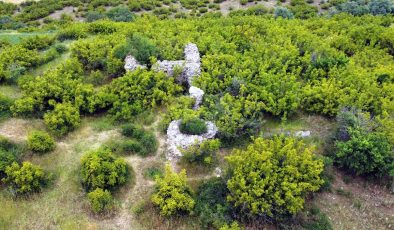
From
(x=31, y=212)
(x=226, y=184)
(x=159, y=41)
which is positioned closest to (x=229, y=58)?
(x=159, y=41)

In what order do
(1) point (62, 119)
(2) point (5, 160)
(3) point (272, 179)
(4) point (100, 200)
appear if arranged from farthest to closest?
(1) point (62, 119) → (2) point (5, 160) → (4) point (100, 200) → (3) point (272, 179)

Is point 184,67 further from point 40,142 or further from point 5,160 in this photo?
point 5,160

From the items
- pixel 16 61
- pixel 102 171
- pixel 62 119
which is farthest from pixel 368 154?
pixel 16 61

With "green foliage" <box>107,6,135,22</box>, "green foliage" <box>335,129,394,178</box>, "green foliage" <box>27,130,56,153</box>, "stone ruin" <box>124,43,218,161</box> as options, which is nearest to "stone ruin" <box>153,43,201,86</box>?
"stone ruin" <box>124,43,218,161</box>

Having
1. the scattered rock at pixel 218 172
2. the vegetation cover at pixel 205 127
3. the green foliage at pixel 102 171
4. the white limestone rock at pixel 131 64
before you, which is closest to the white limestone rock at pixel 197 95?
the vegetation cover at pixel 205 127

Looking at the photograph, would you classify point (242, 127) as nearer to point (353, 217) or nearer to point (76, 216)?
point (353, 217)
